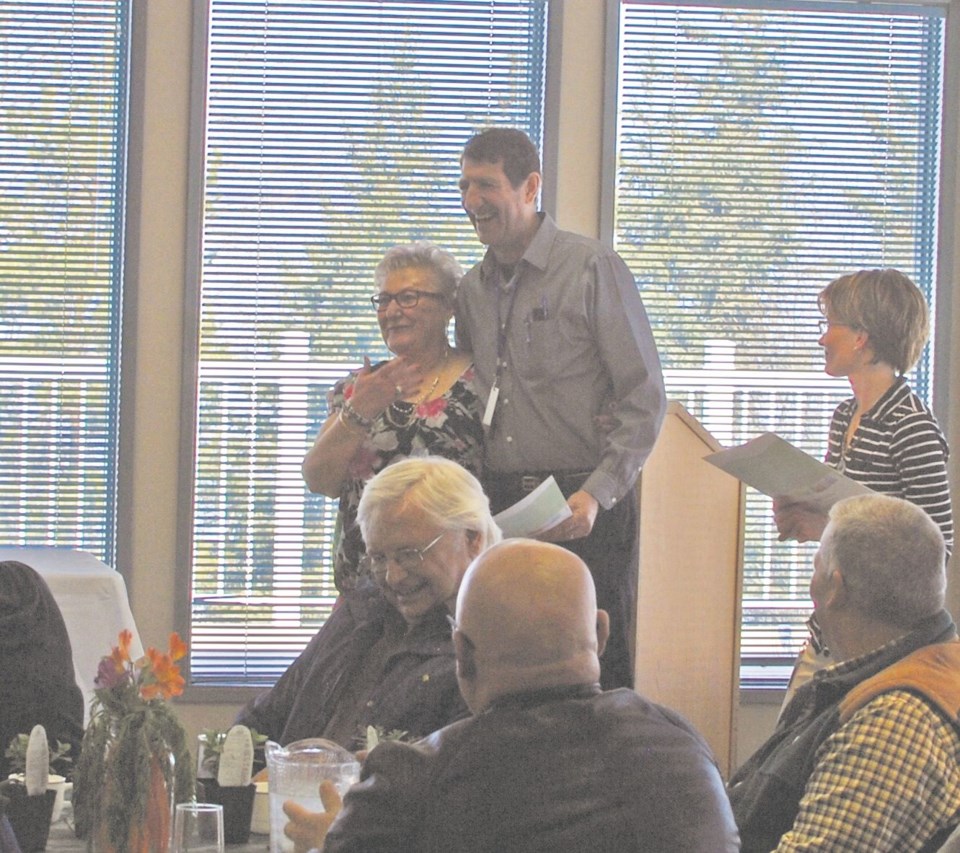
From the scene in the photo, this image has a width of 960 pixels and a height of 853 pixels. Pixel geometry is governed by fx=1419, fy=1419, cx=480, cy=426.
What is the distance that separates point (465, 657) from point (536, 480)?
1907mm

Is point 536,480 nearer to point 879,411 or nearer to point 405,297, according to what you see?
point 405,297

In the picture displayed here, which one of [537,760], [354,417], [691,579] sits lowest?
[691,579]

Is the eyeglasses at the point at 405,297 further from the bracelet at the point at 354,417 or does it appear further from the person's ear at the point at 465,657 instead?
the person's ear at the point at 465,657

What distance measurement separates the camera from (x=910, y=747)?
75.2 inches

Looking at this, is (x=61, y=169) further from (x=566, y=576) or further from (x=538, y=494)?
(x=566, y=576)

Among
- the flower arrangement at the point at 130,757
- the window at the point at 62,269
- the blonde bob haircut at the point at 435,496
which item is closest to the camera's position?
the flower arrangement at the point at 130,757

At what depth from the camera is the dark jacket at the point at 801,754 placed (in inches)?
83.2

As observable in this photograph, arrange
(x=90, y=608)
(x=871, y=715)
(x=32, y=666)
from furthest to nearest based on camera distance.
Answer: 1. (x=90, y=608)
2. (x=32, y=666)
3. (x=871, y=715)

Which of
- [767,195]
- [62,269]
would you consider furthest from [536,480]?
[62,269]

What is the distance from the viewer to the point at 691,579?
4461mm

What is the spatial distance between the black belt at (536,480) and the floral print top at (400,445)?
0.27 ft

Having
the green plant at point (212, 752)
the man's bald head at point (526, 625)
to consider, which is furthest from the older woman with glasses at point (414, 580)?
Answer: the man's bald head at point (526, 625)

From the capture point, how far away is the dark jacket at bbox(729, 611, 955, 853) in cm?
211

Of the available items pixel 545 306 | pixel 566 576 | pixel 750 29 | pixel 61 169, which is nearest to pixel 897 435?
pixel 545 306
